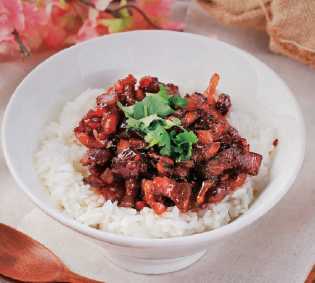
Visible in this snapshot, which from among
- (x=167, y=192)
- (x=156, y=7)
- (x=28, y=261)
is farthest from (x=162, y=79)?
(x=28, y=261)

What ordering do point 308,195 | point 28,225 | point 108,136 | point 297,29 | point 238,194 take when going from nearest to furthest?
point 238,194 < point 108,136 < point 28,225 < point 308,195 < point 297,29

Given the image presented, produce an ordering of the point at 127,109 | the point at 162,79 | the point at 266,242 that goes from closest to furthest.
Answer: the point at 127,109 < the point at 266,242 < the point at 162,79

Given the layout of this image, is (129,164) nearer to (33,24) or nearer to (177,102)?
(177,102)

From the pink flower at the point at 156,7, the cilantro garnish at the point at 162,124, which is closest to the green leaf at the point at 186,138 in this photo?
the cilantro garnish at the point at 162,124

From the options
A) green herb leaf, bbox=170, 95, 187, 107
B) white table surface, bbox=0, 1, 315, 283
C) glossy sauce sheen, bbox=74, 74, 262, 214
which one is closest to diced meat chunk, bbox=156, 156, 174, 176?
glossy sauce sheen, bbox=74, 74, 262, 214

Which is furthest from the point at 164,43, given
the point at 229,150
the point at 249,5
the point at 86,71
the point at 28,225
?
the point at 28,225

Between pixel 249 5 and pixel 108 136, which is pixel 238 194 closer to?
pixel 108 136

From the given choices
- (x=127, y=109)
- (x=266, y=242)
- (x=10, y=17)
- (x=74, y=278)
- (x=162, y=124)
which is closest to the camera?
(x=74, y=278)
